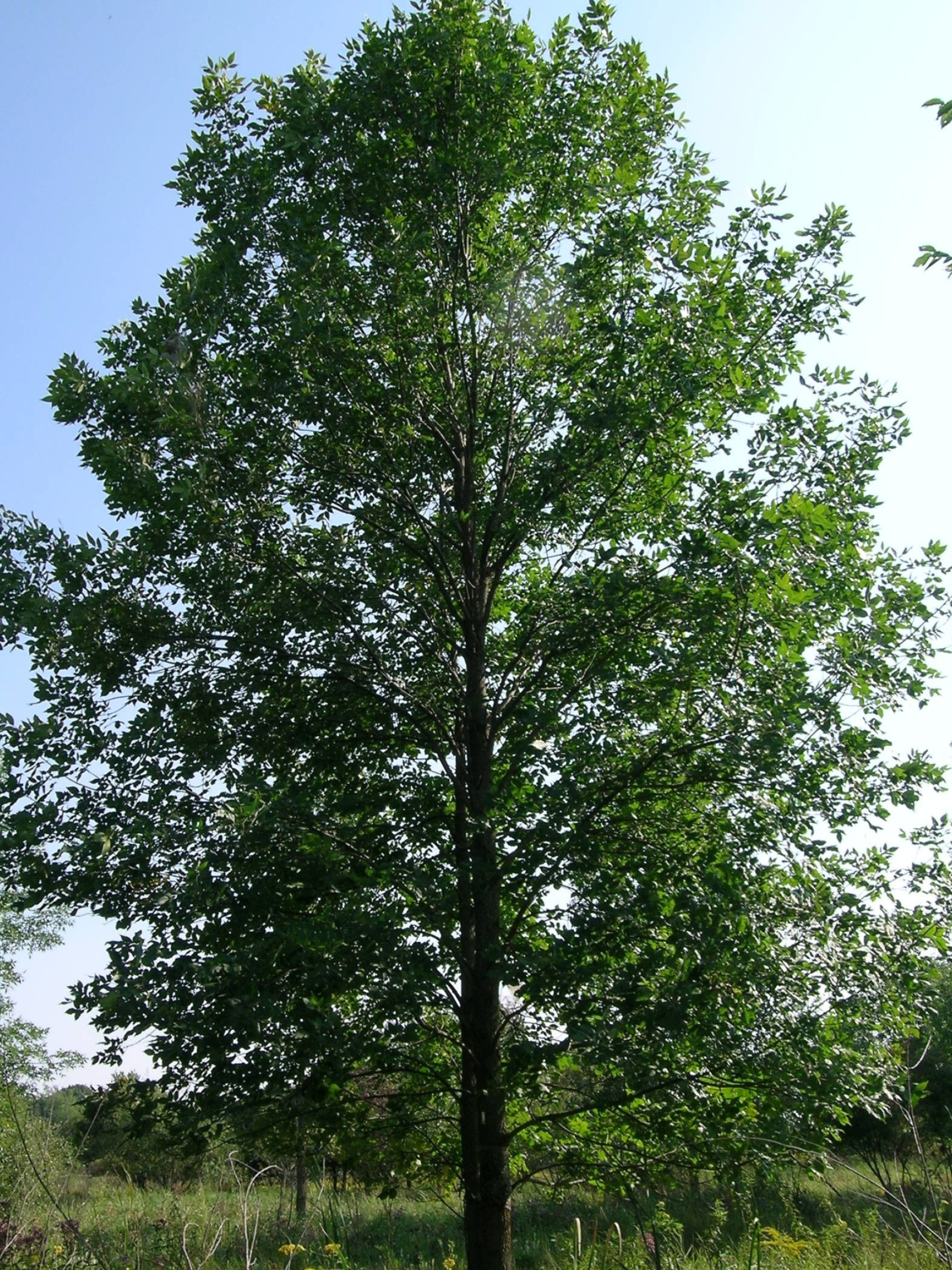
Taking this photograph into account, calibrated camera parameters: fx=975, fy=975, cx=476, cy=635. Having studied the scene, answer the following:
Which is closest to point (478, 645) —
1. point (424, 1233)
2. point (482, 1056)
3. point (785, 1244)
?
point (482, 1056)

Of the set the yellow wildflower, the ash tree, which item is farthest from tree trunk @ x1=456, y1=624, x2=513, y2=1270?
the yellow wildflower

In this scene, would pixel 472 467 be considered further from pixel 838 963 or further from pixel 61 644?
pixel 838 963

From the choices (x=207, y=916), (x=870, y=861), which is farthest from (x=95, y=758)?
(x=870, y=861)

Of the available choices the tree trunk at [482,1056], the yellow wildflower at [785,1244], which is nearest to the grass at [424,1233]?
the yellow wildflower at [785,1244]

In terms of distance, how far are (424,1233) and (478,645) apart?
1648 cm

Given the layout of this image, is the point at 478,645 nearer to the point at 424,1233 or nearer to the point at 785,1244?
the point at 785,1244

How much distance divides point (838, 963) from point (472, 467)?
18.2ft

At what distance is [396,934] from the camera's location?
6.66 m

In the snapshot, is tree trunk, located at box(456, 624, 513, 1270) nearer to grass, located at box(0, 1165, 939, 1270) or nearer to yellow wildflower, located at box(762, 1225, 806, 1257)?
grass, located at box(0, 1165, 939, 1270)

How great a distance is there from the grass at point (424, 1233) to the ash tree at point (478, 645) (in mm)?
980

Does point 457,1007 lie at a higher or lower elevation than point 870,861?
lower

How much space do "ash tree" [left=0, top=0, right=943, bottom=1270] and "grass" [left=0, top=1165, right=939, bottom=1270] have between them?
3.22 feet

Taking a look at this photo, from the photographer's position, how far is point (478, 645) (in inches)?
363

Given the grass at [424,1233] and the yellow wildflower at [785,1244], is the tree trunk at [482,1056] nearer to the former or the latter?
the grass at [424,1233]
